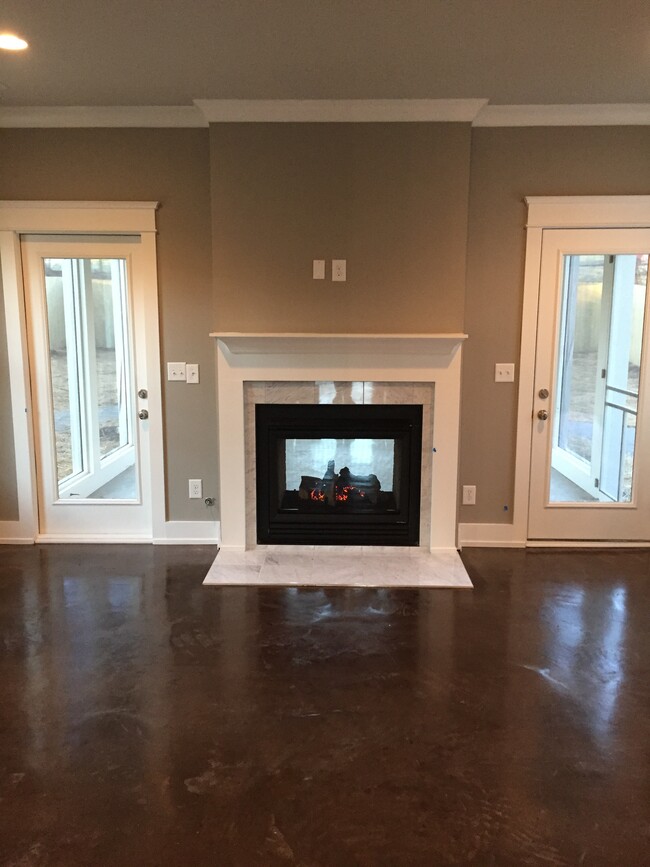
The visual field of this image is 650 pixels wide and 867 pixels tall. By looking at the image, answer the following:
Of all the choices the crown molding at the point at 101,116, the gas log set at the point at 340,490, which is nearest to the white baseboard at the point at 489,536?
the gas log set at the point at 340,490

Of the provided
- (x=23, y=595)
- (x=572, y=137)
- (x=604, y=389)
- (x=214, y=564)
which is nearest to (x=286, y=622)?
(x=214, y=564)

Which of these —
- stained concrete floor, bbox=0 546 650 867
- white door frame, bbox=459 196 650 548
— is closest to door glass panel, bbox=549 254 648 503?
white door frame, bbox=459 196 650 548

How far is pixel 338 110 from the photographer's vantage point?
12.1ft

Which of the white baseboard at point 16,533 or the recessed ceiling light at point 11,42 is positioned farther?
the white baseboard at point 16,533

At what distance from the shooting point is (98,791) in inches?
84.8

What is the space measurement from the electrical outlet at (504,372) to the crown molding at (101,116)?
2.25m

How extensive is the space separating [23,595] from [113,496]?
94 cm

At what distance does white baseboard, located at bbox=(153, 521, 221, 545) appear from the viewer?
14.3 ft

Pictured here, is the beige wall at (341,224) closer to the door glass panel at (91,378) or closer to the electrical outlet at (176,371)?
the electrical outlet at (176,371)

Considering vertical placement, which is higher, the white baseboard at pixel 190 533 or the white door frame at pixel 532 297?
the white door frame at pixel 532 297

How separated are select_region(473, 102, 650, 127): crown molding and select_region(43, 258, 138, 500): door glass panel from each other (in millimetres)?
2360

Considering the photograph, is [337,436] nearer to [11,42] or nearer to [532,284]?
[532,284]

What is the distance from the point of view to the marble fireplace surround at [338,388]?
3.92m

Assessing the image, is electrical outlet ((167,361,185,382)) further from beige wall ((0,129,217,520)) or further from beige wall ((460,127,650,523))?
beige wall ((460,127,650,523))
